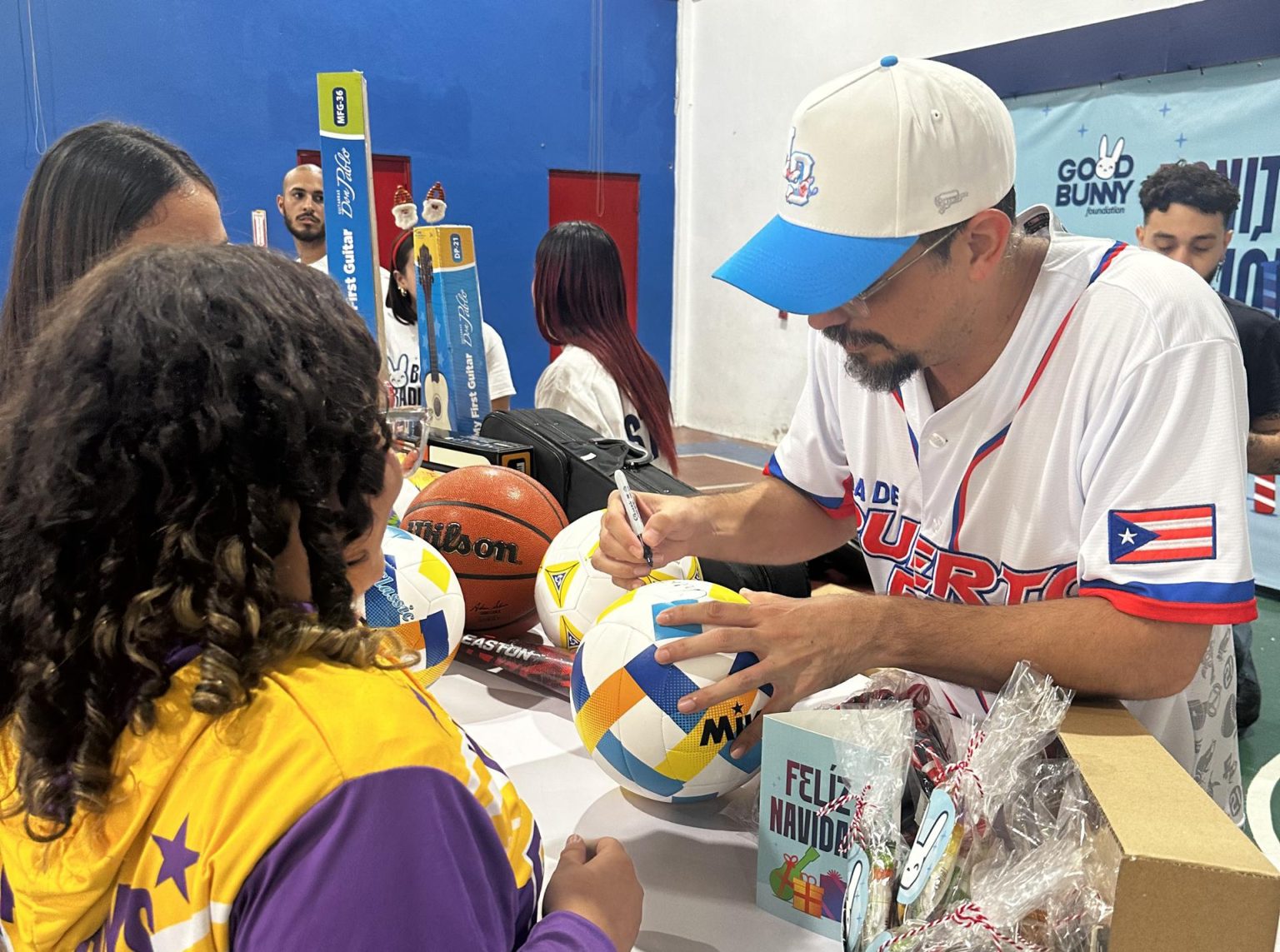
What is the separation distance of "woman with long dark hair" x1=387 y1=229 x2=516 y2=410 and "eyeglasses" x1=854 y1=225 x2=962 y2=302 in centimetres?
304

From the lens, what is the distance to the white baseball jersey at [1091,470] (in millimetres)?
1233

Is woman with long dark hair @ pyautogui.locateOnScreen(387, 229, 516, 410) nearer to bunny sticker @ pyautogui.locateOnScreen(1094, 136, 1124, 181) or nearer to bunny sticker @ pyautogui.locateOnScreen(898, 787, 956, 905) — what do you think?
bunny sticker @ pyautogui.locateOnScreen(898, 787, 956, 905)

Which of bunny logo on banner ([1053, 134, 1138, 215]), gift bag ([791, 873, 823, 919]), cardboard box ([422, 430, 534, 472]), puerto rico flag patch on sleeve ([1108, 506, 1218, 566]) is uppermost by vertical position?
bunny logo on banner ([1053, 134, 1138, 215])

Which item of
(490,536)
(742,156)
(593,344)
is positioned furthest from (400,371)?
(742,156)

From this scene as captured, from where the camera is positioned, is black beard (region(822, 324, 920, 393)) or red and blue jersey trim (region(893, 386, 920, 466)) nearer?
black beard (region(822, 324, 920, 393))

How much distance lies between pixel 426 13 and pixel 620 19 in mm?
1986

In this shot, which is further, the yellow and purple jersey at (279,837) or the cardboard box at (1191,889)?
the cardboard box at (1191,889)

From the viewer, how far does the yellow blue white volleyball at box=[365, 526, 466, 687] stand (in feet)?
5.37

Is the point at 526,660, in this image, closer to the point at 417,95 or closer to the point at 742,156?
the point at 417,95

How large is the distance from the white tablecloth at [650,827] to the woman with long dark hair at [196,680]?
0.49 meters

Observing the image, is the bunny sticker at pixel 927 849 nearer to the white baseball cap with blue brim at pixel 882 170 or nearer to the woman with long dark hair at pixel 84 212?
the white baseball cap with blue brim at pixel 882 170

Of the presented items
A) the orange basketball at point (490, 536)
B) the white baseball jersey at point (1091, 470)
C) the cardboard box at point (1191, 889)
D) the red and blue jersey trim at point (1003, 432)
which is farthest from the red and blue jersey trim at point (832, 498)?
the cardboard box at point (1191, 889)

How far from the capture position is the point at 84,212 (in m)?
1.77

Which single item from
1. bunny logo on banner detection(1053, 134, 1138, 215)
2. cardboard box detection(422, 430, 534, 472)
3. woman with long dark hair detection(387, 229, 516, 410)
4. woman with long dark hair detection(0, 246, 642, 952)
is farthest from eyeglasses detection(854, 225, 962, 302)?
bunny logo on banner detection(1053, 134, 1138, 215)
